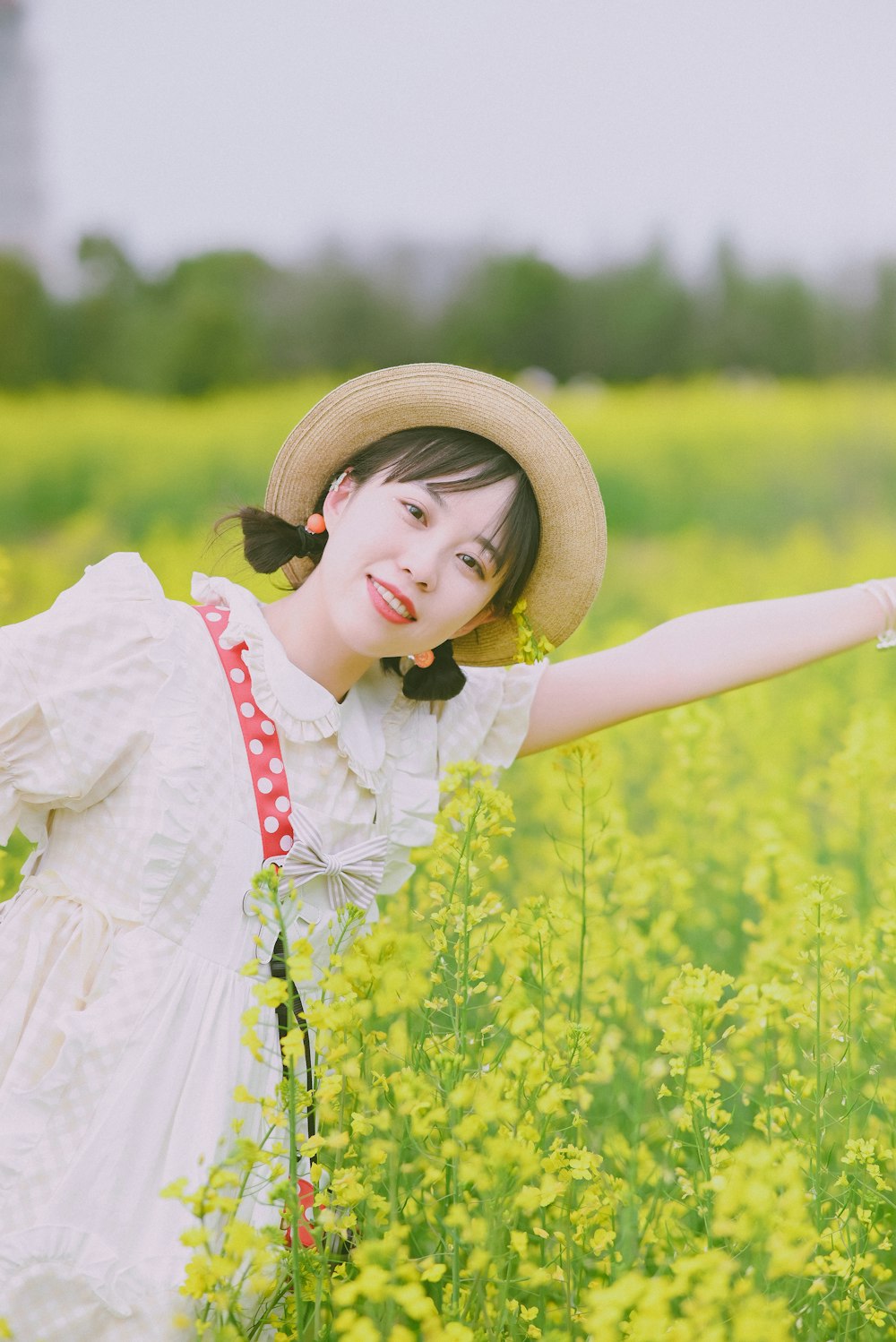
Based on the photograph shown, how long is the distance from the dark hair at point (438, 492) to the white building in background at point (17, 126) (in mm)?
5485

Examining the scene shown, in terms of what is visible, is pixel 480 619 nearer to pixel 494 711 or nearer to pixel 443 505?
pixel 494 711

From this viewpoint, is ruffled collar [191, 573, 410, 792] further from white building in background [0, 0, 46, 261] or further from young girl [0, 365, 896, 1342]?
white building in background [0, 0, 46, 261]

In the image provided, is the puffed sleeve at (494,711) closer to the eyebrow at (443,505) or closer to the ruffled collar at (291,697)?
the ruffled collar at (291,697)

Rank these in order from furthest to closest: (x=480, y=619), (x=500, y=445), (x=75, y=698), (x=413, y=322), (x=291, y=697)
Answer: (x=413, y=322), (x=480, y=619), (x=500, y=445), (x=291, y=697), (x=75, y=698)

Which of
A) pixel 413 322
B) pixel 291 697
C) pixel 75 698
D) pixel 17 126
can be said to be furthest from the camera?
pixel 413 322

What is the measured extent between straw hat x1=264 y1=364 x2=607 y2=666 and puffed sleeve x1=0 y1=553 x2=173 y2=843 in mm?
352

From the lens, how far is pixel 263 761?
155 centimetres

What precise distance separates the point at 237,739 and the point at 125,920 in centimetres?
24

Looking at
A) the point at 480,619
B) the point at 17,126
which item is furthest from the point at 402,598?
the point at 17,126

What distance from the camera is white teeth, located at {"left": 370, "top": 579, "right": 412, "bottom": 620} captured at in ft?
5.17

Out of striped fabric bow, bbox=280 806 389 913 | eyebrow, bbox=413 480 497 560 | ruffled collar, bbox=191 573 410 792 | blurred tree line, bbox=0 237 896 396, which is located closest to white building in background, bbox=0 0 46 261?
blurred tree line, bbox=0 237 896 396

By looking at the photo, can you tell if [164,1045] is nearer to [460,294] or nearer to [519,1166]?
[519,1166]

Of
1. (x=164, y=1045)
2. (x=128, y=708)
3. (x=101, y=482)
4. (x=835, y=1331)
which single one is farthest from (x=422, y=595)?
(x=101, y=482)

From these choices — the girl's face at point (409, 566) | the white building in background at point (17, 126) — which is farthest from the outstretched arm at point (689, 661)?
the white building in background at point (17, 126)
